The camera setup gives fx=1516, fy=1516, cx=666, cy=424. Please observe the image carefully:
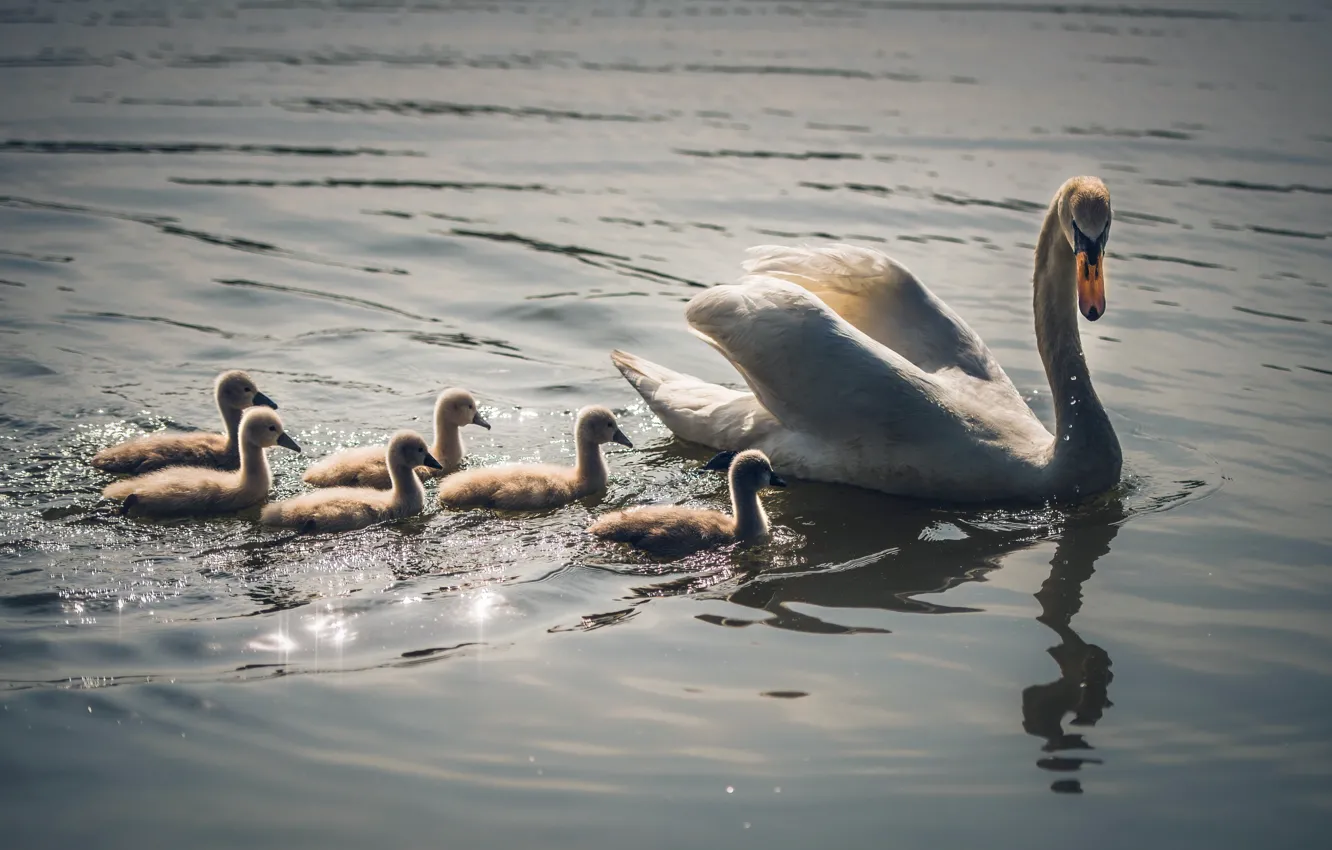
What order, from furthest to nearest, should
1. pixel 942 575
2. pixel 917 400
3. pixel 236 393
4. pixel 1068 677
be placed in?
pixel 236 393, pixel 917 400, pixel 942 575, pixel 1068 677

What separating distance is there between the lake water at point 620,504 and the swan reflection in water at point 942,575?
0.03 meters

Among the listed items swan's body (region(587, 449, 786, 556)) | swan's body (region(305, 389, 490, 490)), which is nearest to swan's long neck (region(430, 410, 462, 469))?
swan's body (region(305, 389, 490, 490))

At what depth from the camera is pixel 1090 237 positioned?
25.1 feet

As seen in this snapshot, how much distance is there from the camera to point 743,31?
77.8 ft

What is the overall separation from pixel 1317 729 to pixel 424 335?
6.88 metres

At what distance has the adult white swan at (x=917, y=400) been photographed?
7918 mm

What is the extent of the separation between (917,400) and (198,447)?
388 cm

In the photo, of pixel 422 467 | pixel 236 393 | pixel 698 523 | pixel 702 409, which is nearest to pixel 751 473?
pixel 698 523

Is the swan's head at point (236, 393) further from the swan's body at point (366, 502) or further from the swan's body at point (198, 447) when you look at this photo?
the swan's body at point (366, 502)

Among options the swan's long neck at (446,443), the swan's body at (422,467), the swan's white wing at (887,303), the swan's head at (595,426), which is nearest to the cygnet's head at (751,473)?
the swan's head at (595,426)

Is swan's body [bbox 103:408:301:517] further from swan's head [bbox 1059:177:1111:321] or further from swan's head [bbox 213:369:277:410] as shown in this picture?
swan's head [bbox 1059:177:1111:321]

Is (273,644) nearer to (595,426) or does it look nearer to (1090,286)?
(595,426)

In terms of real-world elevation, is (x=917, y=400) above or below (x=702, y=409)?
above

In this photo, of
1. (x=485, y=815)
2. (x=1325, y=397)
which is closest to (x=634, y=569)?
(x=485, y=815)
